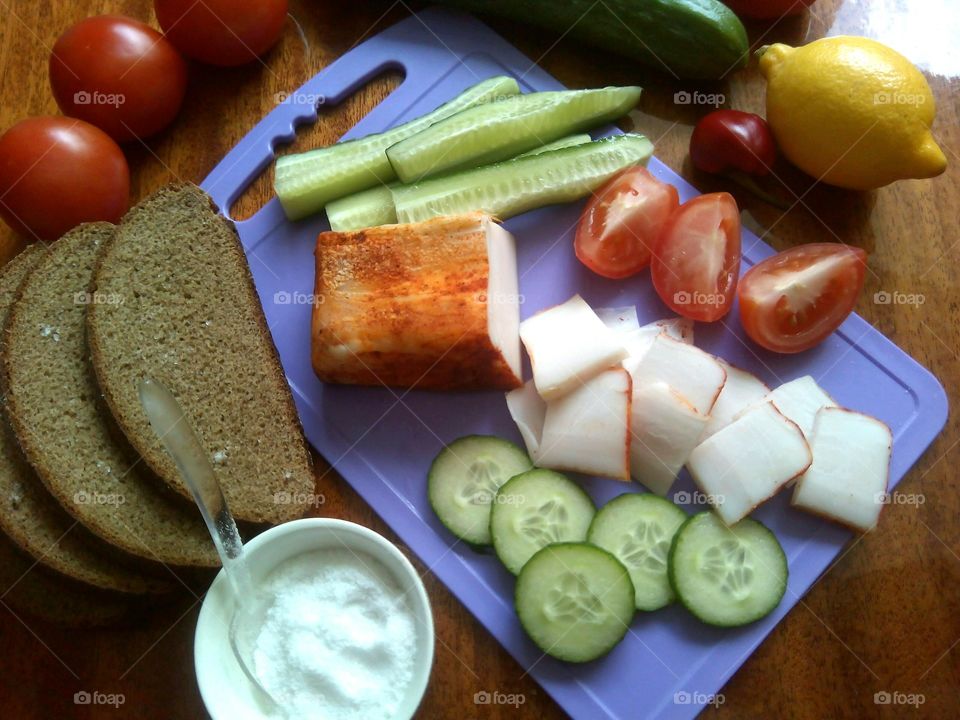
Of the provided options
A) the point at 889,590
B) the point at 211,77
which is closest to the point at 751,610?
the point at 889,590

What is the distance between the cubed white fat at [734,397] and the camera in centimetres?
255

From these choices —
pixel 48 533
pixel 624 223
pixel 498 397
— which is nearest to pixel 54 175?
pixel 48 533

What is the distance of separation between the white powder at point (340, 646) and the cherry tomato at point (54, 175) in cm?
137

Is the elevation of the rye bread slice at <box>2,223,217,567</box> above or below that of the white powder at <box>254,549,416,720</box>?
above

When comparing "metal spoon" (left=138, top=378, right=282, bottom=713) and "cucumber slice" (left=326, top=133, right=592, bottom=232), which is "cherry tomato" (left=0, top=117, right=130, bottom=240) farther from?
"metal spoon" (left=138, top=378, right=282, bottom=713)

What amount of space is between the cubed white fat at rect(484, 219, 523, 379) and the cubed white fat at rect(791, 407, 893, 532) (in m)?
0.95

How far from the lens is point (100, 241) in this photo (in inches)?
100

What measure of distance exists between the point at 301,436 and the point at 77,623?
812 mm

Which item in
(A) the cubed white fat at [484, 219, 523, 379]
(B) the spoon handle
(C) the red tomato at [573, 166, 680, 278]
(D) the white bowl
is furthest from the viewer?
(C) the red tomato at [573, 166, 680, 278]

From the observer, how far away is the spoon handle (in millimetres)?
1986

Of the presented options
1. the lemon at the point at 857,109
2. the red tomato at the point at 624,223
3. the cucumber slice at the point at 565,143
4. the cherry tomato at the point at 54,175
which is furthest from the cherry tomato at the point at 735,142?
the cherry tomato at the point at 54,175

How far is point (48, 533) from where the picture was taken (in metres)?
2.28

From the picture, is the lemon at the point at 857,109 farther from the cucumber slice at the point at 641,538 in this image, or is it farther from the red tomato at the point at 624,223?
the cucumber slice at the point at 641,538

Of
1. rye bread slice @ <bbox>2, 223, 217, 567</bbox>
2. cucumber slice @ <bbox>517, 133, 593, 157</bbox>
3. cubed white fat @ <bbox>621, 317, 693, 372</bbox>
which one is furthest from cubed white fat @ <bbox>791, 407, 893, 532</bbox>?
rye bread slice @ <bbox>2, 223, 217, 567</bbox>
